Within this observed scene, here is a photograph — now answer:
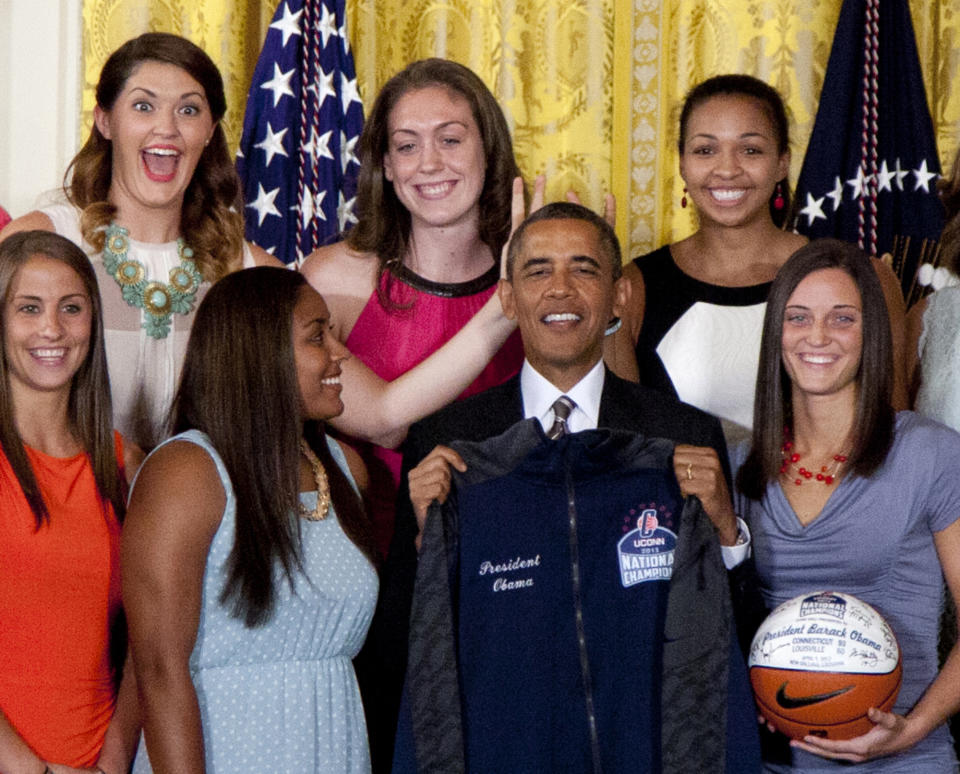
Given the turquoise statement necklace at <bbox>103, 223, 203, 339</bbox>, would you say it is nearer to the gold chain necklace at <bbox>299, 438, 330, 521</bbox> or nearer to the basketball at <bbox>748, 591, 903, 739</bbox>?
the gold chain necklace at <bbox>299, 438, 330, 521</bbox>

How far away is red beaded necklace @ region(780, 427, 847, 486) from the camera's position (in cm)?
291

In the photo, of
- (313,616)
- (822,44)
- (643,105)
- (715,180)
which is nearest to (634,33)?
(643,105)

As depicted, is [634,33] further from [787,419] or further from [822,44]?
[787,419]

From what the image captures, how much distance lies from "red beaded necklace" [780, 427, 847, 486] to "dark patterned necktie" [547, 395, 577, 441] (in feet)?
1.66

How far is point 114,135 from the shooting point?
342 cm

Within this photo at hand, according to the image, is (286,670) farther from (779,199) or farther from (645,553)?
(779,199)

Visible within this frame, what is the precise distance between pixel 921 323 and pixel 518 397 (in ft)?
4.51

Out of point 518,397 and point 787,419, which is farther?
point 787,419

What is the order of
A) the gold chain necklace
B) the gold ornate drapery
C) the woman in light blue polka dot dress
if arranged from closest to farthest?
the woman in light blue polka dot dress → the gold chain necklace → the gold ornate drapery

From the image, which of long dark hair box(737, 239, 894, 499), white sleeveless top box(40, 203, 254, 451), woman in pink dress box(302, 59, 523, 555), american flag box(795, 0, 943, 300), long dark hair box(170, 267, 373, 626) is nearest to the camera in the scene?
long dark hair box(170, 267, 373, 626)

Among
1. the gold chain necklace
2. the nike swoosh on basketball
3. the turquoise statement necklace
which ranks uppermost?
the turquoise statement necklace

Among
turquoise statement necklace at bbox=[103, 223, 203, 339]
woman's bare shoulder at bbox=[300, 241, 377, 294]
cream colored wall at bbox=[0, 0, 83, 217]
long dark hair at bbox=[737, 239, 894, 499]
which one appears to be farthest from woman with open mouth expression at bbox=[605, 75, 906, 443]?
cream colored wall at bbox=[0, 0, 83, 217]
